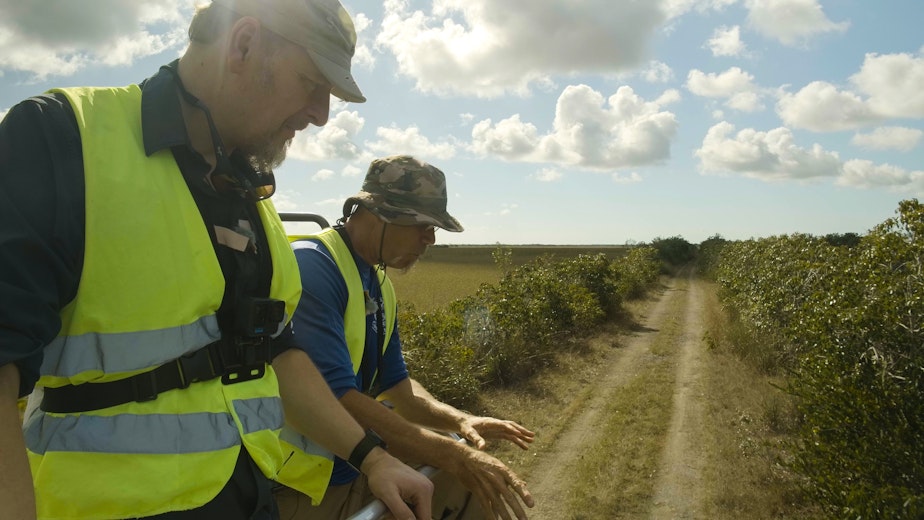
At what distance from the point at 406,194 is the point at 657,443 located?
5.48 m

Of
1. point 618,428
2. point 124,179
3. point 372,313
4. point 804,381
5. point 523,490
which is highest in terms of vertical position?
point 124,179

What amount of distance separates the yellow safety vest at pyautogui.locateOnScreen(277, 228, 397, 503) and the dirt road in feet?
11.5

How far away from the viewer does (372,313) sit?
2385 mm

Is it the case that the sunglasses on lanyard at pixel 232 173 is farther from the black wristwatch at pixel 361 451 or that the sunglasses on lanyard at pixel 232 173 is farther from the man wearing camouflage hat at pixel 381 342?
the black wristwatch at pixel 361 451

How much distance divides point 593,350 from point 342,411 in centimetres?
1062

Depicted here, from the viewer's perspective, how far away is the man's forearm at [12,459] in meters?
0.88

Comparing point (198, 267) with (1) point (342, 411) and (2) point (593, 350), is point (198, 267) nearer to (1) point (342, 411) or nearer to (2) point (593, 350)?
(1) point (342, 411)

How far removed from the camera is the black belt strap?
1105mm

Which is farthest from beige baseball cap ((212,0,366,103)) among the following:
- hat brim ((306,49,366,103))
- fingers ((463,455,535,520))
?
fingers ((463,455,535,520))

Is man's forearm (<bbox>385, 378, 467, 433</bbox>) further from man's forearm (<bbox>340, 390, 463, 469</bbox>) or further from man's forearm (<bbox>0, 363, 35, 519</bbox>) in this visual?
man's forearm (<bbox>0, 363, 35, 519</bbox>)

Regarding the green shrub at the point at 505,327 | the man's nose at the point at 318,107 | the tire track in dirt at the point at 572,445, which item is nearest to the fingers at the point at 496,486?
the man's nose at the point at 318,107

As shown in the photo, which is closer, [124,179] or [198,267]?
[124,179]

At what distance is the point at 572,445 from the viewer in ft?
22.0

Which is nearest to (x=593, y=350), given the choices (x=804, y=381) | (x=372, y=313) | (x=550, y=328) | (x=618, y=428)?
(x=550, y=328)
